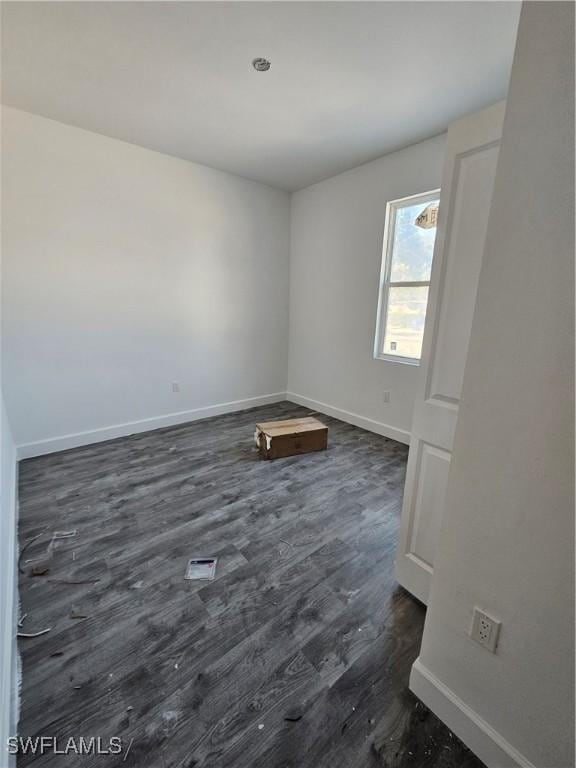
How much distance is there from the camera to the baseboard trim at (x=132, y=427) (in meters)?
2.88

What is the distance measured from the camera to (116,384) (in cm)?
322

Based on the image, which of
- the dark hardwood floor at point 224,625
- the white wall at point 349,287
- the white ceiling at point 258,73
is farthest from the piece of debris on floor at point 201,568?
the white ceiling at point 258,73

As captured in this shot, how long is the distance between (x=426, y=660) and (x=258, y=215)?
420cm

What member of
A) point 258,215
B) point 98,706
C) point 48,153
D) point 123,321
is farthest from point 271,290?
point 98,706

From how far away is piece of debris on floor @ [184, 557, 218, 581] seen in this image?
1638 mm

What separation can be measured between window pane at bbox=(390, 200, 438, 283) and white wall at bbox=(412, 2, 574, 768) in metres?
2.37

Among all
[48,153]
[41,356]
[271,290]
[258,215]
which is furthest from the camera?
[271,290]

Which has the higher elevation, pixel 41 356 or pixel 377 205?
pixel 377 205

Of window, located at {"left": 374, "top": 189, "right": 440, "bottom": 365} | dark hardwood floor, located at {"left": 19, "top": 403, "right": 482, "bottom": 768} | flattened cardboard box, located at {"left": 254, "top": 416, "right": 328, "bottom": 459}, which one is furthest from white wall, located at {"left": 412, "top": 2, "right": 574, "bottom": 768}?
window, located at {"left": 374, "top": 189, "right": 440, "bottom": 365}

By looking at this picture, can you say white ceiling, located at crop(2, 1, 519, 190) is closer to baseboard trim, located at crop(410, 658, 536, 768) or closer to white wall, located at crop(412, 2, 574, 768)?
white wall, located at crop(412, 2, 574, 768)

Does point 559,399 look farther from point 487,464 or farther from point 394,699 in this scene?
point 394,699

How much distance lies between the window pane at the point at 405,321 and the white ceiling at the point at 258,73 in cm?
130

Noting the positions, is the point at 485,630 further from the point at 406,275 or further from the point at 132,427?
the point at 132,427

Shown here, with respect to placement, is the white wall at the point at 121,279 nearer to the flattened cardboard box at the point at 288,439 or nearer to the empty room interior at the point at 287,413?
the empty room interior at the point at 287,413
